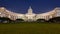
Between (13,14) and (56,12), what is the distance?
10147mm

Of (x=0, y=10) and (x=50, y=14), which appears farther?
(x=50, y=14)

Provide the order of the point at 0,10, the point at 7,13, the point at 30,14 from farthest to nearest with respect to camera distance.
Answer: the point at 30,14 → the point at 7,13 → the point at 0,10

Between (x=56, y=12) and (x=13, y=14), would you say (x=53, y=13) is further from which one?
(x=13, y=14)

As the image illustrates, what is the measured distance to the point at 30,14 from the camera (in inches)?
1657

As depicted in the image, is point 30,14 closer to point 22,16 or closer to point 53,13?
point 22,16

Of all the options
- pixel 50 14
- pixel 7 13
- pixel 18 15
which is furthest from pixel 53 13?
pixel 7 13

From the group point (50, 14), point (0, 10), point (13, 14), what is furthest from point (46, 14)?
point (0, 10)

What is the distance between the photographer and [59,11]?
1567 inches

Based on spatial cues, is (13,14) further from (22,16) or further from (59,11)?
(59,11)

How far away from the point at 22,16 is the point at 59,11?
881 cm

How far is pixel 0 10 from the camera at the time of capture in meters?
36.7

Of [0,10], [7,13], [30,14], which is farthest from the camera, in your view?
[30,14]


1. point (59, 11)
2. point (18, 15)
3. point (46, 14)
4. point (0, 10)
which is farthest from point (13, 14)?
point (59, 11)

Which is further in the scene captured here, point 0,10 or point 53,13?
point 53,13
